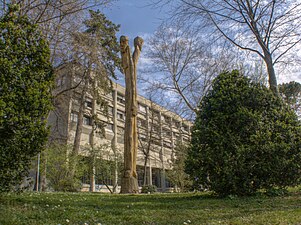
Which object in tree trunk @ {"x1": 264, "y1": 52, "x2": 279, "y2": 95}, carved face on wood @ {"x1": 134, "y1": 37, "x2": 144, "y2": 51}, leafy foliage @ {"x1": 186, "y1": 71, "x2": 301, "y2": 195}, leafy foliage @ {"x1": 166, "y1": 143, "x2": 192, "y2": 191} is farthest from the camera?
leafy foliage @ {"x1": 166, "y1": 143, "x2": 192, "y2": 191}

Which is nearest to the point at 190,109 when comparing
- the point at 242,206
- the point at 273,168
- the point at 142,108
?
the point at 273,168

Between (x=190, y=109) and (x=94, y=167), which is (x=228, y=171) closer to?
(x=190, y=109)

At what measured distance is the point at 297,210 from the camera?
524 centimetres

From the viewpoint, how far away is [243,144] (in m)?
7.75

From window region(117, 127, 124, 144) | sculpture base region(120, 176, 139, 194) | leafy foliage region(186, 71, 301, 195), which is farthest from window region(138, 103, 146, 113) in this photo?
leafy foliage region(186, 71, 301, 195)

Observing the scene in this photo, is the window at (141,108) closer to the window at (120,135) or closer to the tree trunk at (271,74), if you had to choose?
the window at (120,135)

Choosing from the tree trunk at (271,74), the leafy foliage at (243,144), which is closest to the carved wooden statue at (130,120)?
the leafy foliage at (243,144)

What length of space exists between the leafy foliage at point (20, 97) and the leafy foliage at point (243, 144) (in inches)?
168

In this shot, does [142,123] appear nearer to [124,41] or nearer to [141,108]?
[141,108]

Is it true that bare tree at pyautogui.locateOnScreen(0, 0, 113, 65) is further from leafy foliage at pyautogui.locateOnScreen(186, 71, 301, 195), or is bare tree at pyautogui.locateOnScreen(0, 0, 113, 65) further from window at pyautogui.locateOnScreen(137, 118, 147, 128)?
window at pyautogui.locateOnScreen(137, 118, 147, 128)

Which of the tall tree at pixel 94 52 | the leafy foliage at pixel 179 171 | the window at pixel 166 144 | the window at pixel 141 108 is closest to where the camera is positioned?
the tall tree at pixel 94 52

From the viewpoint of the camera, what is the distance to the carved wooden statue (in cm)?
1256

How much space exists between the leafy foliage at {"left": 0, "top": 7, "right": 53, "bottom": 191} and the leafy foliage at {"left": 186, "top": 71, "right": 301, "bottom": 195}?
4.27 m

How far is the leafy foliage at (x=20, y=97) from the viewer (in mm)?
4793
